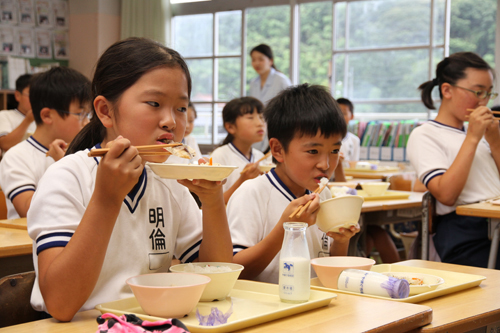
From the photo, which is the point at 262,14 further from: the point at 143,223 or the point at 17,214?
the point at 143,223

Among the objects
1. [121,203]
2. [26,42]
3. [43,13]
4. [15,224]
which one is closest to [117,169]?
[121,203]

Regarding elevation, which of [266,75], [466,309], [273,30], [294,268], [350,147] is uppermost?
[273,30]

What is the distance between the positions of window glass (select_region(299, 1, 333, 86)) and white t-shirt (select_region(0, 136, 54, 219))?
18.7 feet

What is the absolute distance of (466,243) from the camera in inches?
105

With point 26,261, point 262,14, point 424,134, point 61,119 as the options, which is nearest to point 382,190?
point 424,134

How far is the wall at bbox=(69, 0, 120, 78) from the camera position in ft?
28.4

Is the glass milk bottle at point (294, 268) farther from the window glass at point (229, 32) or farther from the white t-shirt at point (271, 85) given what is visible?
the window glass at point (229, 32)

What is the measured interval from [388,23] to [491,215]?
5742 mm

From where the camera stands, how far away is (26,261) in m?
1.94

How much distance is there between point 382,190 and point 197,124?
6012 mm

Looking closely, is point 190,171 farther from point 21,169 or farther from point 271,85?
point 271,85

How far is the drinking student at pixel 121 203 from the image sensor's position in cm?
108

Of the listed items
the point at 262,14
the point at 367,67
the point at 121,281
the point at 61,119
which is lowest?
the point at 121,281

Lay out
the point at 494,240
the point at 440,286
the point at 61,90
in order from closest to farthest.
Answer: the point at 440,286, the point at 494,240, the point at 61,90
